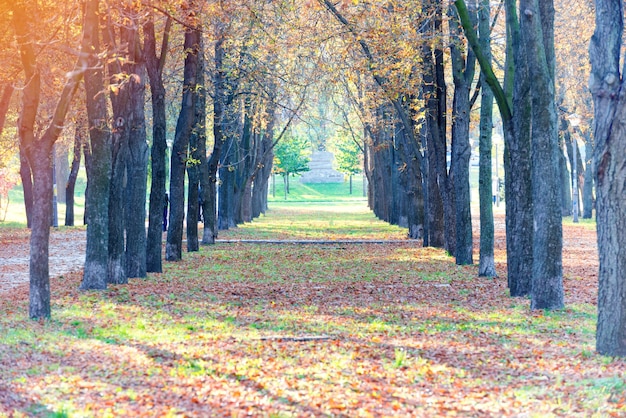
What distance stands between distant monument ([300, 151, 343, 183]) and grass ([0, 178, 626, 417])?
105260mm

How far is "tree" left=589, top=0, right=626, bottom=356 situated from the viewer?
9211 mm

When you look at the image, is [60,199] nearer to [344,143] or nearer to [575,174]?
[344,143]

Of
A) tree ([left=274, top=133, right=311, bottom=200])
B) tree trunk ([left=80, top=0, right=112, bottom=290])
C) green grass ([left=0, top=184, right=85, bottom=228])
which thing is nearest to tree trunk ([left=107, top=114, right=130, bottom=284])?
tree trunk ([left=80, top=0, right=112, bottom=290])

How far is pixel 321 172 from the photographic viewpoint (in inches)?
4921

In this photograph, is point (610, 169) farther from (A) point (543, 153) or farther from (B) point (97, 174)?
(B) point (97, 174)

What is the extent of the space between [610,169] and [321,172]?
11586 centimetres

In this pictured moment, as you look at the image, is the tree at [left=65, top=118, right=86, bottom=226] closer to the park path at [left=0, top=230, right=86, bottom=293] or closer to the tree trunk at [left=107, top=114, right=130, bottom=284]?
the park path at [left=0, top=230, right=86, bottom=293]

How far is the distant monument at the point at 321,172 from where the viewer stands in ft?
404

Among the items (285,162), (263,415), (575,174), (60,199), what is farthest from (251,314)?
(285,162)

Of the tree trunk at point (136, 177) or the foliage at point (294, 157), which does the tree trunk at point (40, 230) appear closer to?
the tree trunk at point (136, 177)

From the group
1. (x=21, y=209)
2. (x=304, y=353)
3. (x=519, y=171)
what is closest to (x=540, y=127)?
(x=519, y=171)

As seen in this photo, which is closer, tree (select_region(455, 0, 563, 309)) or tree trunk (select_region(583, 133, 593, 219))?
tree (select_region(455, 0, 563, 309))

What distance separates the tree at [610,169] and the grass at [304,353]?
1.64 ft

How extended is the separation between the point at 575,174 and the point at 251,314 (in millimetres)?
35776
